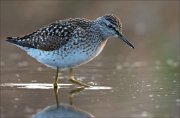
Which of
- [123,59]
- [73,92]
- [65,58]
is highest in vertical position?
[123,59]

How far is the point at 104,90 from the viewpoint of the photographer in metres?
12.5

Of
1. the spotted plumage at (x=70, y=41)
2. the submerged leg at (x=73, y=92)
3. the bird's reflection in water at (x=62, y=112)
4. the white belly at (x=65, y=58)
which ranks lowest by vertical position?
the bird's reflection in water at (x=62, y=112)

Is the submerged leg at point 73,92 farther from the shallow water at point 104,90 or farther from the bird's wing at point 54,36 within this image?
the bird's wing at point 54,36

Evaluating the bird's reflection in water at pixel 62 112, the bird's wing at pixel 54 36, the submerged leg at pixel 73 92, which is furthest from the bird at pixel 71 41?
the bird's reflection in water at pixel 62 112

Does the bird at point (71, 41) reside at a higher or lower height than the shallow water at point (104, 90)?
higher

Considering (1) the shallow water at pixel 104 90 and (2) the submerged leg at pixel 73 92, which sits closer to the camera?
(1) the shallow water at pixel 104 90

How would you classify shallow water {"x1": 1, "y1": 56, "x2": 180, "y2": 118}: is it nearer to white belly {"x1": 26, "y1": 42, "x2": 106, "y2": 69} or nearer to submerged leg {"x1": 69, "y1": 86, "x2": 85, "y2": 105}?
submerged leg {"x1": 69, "y1": 86, "x2": 85, "y2": 105}

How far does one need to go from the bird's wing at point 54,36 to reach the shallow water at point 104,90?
0.72 metres

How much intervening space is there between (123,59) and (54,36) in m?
3.33

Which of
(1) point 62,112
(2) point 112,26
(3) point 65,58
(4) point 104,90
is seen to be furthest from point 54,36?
(1) point 62,112

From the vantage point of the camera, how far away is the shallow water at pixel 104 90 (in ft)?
36.0

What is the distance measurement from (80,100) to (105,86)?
3.97ft

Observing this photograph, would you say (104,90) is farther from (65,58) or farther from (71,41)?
(71,41)

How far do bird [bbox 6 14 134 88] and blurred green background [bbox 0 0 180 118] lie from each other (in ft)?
2.12
